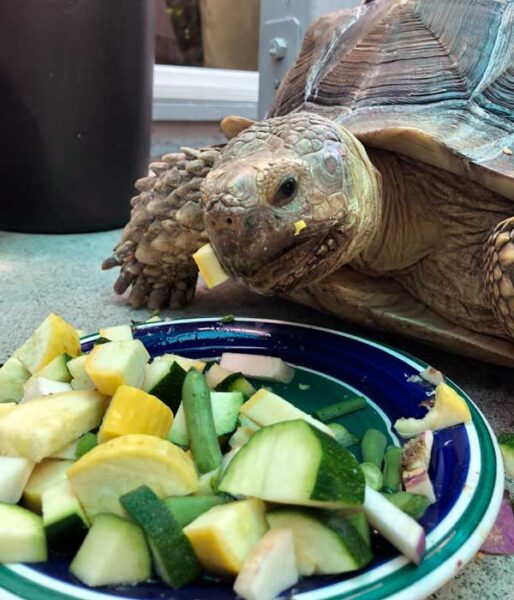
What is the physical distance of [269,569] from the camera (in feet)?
2.20

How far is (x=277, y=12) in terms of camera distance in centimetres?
407

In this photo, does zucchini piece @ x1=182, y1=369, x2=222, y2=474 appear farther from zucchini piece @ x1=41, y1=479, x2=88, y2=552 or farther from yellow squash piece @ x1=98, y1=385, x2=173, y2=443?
zucchini piece @ x1=41, y1=479, x2=88, y2=552

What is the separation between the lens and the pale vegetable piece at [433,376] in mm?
1147

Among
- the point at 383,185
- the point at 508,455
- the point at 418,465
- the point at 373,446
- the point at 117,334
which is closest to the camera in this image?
the point at 418,465

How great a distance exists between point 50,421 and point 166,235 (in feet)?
3.61

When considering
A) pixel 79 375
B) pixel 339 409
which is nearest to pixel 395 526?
pixel 339 409

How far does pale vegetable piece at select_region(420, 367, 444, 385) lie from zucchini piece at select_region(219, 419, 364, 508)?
0.42m

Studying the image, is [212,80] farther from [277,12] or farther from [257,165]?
[257,165]

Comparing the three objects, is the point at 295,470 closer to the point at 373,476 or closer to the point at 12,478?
the point at 373,476

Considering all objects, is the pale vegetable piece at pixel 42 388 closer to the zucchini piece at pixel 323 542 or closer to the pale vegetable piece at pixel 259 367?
the pale vegetable piece at pixel 259 367

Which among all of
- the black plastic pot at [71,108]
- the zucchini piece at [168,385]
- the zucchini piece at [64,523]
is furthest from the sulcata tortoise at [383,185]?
the black plastic pot at [71,108]

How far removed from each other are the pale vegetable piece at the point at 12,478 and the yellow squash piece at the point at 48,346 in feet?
1.20

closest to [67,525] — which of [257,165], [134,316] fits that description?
[257,165]

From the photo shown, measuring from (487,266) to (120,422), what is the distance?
84cm
